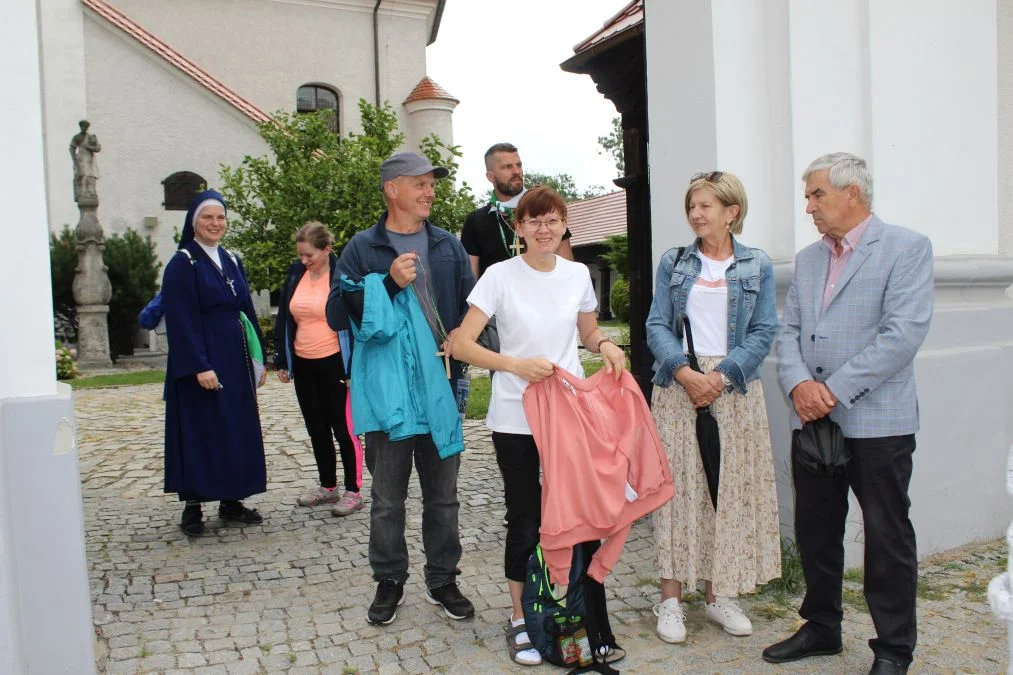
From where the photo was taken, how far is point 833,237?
3498mm

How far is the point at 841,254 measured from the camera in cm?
348

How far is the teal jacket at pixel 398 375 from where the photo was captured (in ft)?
12.5

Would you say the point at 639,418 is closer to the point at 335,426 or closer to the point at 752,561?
the point at 752,561

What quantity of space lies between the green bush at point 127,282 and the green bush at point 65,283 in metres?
0.69

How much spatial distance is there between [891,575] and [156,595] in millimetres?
3515

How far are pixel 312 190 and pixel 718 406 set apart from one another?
46.6 feet

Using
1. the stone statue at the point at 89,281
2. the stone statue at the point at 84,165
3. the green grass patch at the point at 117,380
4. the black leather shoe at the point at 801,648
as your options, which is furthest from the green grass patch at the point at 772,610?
the stone statue at the point at 84,165

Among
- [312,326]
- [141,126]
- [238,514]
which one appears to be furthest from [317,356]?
[141,126]

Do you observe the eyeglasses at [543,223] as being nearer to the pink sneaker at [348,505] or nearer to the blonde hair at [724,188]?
the blonde hair at [724,188]

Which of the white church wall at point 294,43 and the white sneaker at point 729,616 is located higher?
the white church wall at point 294,43

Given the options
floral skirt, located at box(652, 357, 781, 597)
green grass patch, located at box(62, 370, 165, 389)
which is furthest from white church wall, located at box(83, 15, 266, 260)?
floral skirt, located at box(652, 357, 781, 597)

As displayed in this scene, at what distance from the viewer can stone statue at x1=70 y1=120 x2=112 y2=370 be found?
1802 cm

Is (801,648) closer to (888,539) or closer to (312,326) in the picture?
(888,539)

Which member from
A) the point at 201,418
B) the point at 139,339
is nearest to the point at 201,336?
the point at 201,418
